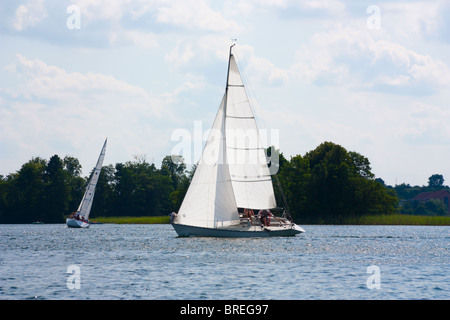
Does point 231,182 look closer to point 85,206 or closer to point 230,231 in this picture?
point 230,231

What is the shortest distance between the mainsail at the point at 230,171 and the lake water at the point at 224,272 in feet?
12.7

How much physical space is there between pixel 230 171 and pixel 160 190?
408ft

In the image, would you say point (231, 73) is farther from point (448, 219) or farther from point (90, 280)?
point (448, 219)

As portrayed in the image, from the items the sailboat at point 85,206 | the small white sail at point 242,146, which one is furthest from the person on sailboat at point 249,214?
the sailboat at point 85,206

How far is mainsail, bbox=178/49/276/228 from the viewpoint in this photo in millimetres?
57344

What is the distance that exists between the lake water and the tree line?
45347 millimetres

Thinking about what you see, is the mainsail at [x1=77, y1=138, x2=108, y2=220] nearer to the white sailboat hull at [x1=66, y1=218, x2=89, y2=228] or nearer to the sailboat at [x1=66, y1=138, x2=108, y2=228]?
the sailboat at [x1=66, y1=138, x2=108, y2=228]

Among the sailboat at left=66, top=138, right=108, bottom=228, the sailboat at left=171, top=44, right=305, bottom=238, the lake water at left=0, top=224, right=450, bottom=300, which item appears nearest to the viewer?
the lake water at left=0, top=224, right=450, bottom=300

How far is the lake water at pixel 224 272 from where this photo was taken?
2873 cm

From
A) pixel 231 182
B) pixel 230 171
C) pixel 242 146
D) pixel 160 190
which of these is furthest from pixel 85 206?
pixel 160 190

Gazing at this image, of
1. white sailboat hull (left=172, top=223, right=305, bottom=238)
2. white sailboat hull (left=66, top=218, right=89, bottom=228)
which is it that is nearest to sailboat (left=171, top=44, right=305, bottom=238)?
white sailboat hull (left=172, top=223, right=305, bottom=238)

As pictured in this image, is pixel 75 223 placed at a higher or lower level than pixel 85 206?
lower

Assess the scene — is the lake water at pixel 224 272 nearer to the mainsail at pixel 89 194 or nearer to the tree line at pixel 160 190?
the tree line at pixel 160 190

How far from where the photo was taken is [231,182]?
58.7 metres
